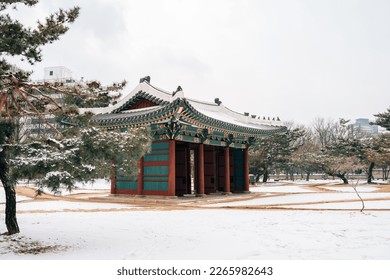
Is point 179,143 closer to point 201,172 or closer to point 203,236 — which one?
point 201,172

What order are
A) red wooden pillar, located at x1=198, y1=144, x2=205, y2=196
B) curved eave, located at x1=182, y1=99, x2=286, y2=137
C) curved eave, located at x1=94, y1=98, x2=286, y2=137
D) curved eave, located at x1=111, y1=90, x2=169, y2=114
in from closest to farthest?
curved eave, located at x1=94, y1=98, x2=286, y2=137
curved eave, located at x1=182, y1=99, x2=286, y2=137
red wooden pillar, located at x1=198, y1=144, x2=205, y2=196
curved eave, located at x1=111, y1=90, x2=169, y2=114

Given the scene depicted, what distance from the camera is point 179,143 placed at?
880 inches

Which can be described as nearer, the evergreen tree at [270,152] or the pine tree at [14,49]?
the pine tree at [14,49]

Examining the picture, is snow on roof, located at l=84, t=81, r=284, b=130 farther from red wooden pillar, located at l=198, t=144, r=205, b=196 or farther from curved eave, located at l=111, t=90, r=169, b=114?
red wooden pillar, located at l=198, t=144, r=205, b=196

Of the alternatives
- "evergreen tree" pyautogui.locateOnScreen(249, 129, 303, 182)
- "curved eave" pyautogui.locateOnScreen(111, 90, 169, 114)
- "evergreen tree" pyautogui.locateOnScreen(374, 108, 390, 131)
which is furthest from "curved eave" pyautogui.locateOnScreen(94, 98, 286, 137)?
"evergreen tree" pyautogui.locateOnScreen(374, 108, 390, 131)

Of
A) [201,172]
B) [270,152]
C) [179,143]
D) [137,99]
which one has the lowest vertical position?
[201,172]

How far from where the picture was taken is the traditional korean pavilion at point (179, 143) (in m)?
18.9

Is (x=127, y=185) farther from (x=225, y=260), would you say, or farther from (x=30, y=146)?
(x=225, y=260)

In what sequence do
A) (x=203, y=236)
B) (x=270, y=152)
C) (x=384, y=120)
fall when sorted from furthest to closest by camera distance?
(x=270, y=152) → (x=384, y=120) → (x=203, y=236)

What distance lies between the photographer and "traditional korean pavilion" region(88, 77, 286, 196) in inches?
745

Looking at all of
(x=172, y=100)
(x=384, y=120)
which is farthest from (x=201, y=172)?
(x=384, y=120)

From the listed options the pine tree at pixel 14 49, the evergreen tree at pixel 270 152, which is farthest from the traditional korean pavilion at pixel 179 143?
the evergreen tree at pixel 270 152

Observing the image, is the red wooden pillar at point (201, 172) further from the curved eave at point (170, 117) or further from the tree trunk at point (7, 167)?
the tree trunk at point (7, 167)

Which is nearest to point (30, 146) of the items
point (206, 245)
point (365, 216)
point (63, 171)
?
point (63, 171)
